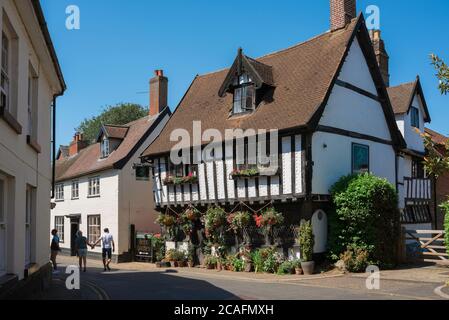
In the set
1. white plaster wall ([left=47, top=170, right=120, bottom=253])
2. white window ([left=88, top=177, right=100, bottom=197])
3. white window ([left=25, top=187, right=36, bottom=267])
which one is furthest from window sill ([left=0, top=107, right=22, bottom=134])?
white window ([left=88, top=177, right=100, bottom=197])

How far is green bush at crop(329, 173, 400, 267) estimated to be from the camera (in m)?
17.5

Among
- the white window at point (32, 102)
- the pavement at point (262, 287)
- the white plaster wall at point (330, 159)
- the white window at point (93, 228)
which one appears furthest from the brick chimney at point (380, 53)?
the white window at point (32, 102)

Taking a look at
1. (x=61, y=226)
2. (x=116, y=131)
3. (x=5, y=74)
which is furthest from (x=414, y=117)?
(x=61, y=226)

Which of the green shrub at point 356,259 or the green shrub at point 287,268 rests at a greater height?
the green shrub at point 356,259

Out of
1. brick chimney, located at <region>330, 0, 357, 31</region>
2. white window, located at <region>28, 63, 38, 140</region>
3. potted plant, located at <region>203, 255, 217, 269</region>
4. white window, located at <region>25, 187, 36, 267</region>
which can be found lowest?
potted plant, located at <region>203, 255, 217, 269</region>

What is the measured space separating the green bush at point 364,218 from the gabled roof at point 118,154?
1310cm

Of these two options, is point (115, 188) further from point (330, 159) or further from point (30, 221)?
point (30, 221)

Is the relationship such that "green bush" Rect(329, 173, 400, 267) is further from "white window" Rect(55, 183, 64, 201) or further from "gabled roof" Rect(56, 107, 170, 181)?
"white window" Rect(55, 183, 64, 201)

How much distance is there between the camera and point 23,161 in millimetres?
9922

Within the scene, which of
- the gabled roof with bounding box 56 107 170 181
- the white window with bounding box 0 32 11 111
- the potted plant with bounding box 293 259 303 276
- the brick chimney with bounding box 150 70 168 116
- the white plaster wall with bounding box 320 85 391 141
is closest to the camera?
the white window with bounding box 0 32 11 111

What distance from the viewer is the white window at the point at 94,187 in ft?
96.4

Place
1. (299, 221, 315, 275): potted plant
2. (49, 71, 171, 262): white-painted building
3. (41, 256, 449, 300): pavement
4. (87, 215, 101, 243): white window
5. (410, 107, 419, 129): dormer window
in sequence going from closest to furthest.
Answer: (41, 256, 449, 300): pavement
(299, 221, 315, 275): potted plant
(410, 107, 419, 129): dormer window
(49, 71, 171, 262): white-painted building
(87, 215, 101, 243): white window

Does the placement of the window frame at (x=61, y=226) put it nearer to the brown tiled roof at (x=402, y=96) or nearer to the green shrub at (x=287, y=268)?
the green shrub at (x=287, y=268)

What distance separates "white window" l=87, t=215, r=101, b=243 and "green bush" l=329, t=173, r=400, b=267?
15493mm
